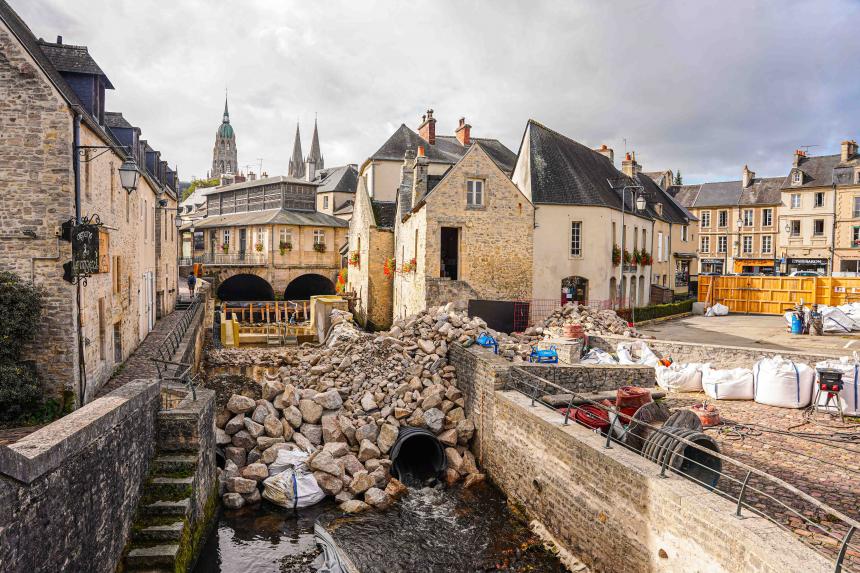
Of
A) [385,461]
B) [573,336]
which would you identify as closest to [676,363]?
[573,336]

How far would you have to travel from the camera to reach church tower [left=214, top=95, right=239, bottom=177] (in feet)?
329

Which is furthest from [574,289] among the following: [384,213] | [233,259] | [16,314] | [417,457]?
[233,259]

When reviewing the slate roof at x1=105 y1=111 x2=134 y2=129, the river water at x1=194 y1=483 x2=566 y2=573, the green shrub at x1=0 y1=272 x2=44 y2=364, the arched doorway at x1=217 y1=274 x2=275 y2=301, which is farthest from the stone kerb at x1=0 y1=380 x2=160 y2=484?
the arched doorway at x1=217 y1=274 x2=275 y2=301

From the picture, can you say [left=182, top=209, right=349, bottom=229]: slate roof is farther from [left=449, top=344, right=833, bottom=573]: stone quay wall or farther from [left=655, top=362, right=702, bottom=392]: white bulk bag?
[left=655, top=362, right=702, bottom=392]: white bulk bag

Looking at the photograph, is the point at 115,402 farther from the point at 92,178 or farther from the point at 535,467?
the point at 535,467

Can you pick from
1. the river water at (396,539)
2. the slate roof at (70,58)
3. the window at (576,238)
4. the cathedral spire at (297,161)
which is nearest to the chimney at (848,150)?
the window at (576,238)

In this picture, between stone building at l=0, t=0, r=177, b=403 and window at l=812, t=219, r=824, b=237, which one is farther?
window at l=812, t=219, r=824, b=237

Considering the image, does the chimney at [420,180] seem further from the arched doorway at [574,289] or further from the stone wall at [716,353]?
the stone wall at [716,353]

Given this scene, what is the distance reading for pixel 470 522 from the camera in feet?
36.8

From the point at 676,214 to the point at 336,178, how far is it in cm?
2786

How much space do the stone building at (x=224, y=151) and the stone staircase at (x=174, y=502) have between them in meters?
98.3

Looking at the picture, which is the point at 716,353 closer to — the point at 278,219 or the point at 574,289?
the point at 574,289

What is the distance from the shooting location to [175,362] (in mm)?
11430

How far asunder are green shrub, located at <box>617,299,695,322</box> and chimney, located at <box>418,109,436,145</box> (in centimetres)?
1469
